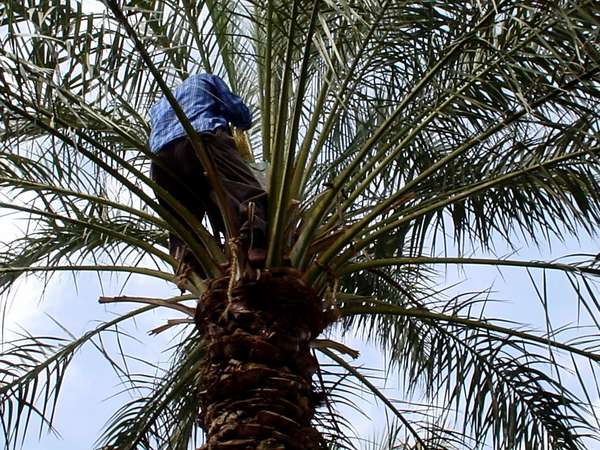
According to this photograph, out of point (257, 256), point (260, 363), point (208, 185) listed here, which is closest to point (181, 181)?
point (208, 185)

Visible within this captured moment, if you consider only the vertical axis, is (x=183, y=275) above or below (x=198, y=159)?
below

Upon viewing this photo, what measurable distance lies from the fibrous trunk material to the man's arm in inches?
41.1

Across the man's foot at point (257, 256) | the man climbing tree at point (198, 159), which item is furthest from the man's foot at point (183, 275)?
the man's foot at point (257, 256)

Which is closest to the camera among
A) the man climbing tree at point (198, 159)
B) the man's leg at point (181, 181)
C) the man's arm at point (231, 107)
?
the man climbing tree at point (198, 159)

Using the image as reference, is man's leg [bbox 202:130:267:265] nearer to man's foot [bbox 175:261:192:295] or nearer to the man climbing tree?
the man climbing tree

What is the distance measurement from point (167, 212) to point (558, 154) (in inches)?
83.2

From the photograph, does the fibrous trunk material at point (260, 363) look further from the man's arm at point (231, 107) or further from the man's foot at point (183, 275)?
the man's arm at point (231, 107)

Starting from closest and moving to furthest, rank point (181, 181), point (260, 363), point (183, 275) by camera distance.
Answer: point (260, 363), point (183, 275), point (181, 181)

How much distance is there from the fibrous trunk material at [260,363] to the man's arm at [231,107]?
3.43 feet

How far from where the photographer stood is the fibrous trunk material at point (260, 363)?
460 cm

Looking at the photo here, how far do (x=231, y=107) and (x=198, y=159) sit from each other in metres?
0.37

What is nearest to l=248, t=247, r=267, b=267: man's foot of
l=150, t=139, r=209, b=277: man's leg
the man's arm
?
l=150, t=139, r=209, b=277: man's leg

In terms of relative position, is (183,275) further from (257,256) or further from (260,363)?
(260,363)

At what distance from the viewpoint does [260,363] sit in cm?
476
